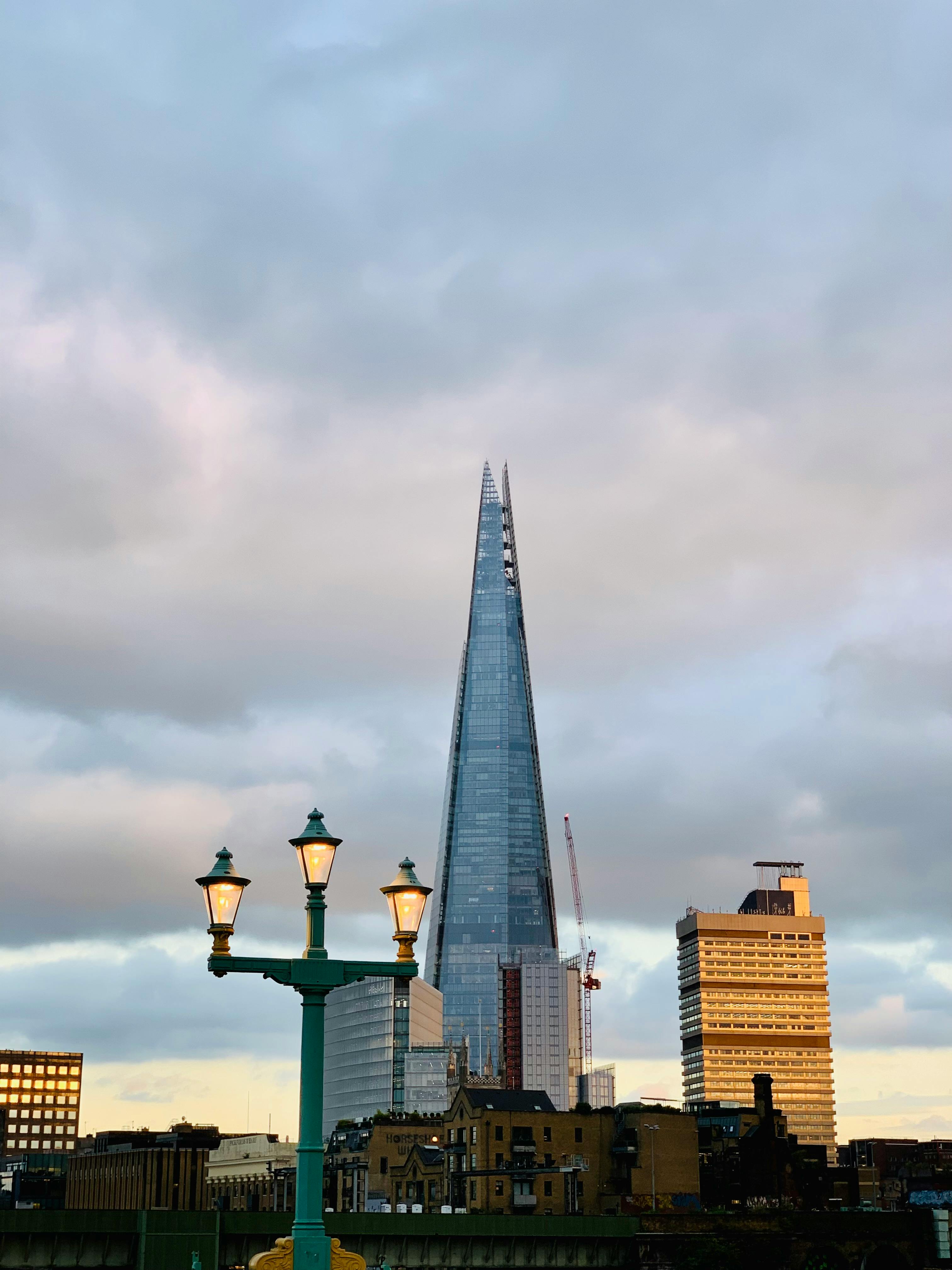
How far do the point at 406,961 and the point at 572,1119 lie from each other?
15984 centimetres

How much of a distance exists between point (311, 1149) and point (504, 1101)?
174 m

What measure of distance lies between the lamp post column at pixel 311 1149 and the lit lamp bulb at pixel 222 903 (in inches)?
56.3

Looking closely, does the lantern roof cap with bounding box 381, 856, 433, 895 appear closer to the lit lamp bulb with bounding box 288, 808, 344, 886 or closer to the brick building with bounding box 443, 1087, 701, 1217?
the lit lamp bulb with bounding box 288, 808, 344, 886

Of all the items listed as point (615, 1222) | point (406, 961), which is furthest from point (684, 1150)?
point (406, 961)

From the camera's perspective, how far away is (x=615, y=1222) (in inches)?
4665

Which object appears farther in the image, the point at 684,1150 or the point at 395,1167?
the point at 395,1167

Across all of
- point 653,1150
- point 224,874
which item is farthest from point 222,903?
point 653,1150

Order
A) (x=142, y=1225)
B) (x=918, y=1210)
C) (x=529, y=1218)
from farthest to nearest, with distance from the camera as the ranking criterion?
1. (x=918, y=1210)
2. (x=529, y=1218)
3. (x=142, y=1225)

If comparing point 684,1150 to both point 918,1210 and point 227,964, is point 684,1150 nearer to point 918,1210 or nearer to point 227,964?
point 918,1210

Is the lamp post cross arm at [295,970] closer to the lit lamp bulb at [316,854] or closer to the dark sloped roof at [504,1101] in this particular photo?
the lit lamp bulb at [316,854]

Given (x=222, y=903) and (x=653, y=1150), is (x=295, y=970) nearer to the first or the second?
(x=222, y=903)

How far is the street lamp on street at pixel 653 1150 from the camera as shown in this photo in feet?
530

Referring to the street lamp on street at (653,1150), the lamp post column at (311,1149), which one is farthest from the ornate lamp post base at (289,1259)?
the street lamp on street at (653,1150)

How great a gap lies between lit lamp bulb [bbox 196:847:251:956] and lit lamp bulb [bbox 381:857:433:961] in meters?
2.28
